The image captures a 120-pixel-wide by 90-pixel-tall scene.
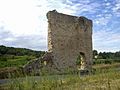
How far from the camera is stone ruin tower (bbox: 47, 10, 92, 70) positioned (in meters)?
21.2

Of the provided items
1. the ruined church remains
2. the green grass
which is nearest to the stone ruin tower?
the ruined church remains

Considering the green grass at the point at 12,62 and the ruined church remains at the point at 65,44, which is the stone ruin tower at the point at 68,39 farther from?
the green grass at the point at 12,62

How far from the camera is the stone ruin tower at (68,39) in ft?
69.6

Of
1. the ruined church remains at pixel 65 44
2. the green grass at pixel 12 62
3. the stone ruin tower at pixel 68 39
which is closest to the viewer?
the ruined church remains at pixel 65 44

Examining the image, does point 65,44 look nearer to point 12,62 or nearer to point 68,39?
point 68,39

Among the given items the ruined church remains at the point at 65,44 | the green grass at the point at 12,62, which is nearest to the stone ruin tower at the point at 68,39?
the ruined church remains at the point at 65,44

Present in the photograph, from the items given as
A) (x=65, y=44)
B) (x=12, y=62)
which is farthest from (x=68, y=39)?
(x=12, y=62)

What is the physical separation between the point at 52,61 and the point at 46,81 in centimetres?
1461

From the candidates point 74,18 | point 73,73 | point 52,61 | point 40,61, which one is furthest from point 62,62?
point 73,73

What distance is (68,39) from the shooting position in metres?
22.7

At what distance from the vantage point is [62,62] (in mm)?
22094

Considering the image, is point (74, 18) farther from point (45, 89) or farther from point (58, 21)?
point (45, 89)

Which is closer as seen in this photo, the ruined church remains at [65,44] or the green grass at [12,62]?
the ruined church remains at [65,44]

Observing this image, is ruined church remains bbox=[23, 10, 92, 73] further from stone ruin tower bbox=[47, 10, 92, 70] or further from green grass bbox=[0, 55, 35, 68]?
green grass bbox=[0, 55, 35, 68]
